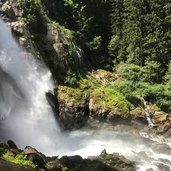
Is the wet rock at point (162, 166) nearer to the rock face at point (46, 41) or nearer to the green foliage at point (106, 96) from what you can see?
the green foliage at point (106, 96)

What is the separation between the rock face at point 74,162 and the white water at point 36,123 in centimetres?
177

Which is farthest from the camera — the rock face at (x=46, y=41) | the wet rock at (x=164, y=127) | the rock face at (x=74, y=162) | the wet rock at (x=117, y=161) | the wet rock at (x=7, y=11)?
the wet rock at (x=7, y=11)

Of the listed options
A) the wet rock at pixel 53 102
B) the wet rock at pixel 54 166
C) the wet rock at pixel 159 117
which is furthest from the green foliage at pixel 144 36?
the wet rock at pixel 54 166

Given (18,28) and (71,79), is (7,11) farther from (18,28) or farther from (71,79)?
(71,79)

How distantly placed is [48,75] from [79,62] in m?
7.60

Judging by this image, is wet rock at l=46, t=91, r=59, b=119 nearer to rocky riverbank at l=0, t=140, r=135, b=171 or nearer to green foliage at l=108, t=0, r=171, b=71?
rocky riverbank at l=0, t=140, r=135, b=171

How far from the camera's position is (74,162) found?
24.7m

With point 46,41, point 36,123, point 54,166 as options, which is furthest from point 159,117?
point 54,166

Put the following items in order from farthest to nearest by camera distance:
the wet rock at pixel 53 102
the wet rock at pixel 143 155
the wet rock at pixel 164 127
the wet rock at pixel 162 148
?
the wet rock at pixel 53 102 → the wet rock at pixel 164 127 → the wet rock at pixel 162 148 → the wet rock at pixel 143 155

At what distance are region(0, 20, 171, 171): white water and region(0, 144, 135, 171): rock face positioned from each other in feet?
5.82

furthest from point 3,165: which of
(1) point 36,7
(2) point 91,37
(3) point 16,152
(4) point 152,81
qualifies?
(2) point 91,37

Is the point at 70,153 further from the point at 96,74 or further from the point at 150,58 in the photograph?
the point at 150,58

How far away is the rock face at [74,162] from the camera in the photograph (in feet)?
69.1

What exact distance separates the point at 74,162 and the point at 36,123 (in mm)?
9837
